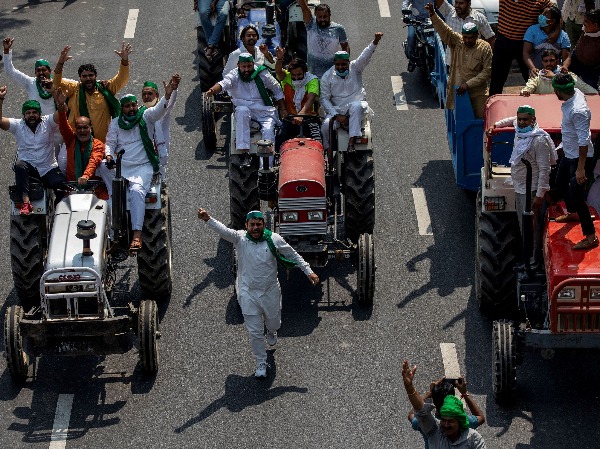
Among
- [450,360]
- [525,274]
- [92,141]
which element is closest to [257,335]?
[450,360]

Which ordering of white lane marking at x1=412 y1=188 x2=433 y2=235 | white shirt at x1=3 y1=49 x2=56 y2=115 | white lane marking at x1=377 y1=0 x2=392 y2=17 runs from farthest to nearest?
white lane marking at x1=377 y1=0 x2=392 y2=17
white lane marking at x1=412 y1=188 x2=433 y2=235
white shirt at x1=3 y1=49 x2=56 y2=115

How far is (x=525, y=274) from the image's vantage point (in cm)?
1898

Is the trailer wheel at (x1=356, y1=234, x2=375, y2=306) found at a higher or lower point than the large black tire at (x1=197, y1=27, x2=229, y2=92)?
higher

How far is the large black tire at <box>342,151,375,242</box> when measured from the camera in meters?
21.6

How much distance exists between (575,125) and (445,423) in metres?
4.78

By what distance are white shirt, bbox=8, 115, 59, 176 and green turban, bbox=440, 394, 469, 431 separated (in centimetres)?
743

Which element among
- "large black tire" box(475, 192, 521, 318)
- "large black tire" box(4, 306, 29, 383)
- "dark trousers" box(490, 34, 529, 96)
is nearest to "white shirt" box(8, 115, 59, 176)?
"large black tire" box(4, 306, 29, 383)

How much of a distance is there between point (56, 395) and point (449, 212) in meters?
6.72

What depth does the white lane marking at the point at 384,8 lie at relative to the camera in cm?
3075

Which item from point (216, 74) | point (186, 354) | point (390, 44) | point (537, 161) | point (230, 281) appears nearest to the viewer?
point (537, 161)

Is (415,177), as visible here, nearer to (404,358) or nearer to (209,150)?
(209,150)

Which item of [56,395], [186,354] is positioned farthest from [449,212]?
[56,395]

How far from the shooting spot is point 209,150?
83.7 ft

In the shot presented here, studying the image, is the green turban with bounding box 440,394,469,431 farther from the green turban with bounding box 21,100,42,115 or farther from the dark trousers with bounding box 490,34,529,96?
the dark trousers with bounding box 490,34,529,96
